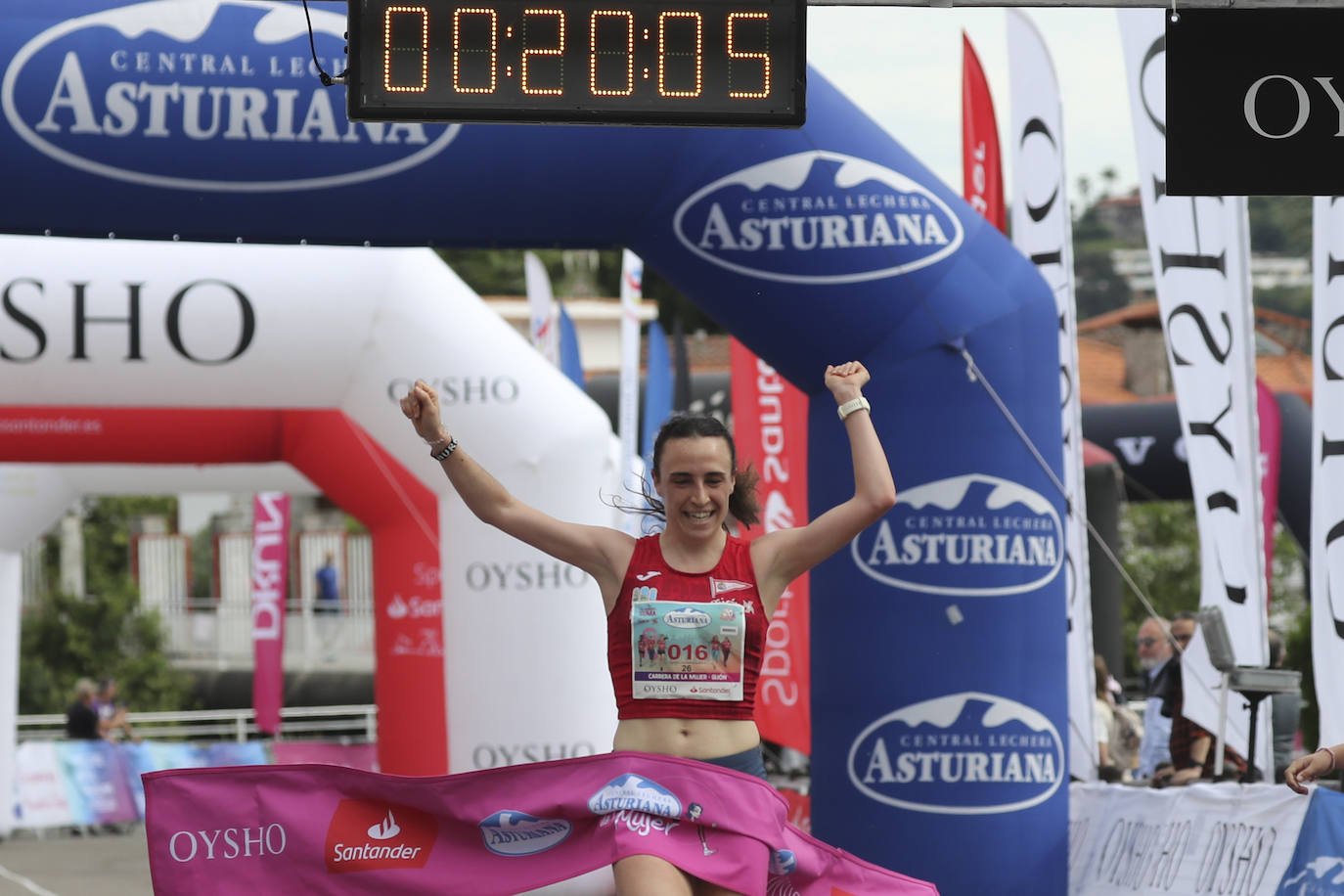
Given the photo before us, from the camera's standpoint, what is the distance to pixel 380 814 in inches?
A: 176

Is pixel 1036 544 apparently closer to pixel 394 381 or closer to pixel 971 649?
pixel 971 649

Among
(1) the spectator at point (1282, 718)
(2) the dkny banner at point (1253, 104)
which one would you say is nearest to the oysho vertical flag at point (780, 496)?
(1) the spectator at point (1282, 718)

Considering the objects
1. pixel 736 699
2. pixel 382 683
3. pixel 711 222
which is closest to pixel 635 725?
pixel 736 699

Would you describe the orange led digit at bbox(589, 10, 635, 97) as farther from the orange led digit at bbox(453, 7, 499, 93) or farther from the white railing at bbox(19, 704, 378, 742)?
the white railing at bbox(19, 704, 378, 742)

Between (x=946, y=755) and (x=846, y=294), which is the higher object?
(x=846, y=294)

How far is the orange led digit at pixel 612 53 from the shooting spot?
18.1 feet

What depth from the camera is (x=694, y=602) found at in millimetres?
4270

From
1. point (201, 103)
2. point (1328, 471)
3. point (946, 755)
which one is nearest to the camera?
point (201, 103)

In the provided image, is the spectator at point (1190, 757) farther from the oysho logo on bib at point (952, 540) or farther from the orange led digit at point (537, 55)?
the orange led digit at point (537, 55)

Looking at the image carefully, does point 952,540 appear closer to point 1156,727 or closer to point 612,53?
point 612,53

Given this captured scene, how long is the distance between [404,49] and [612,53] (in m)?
0.58

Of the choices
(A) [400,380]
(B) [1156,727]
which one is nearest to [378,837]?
(A) [400,380]

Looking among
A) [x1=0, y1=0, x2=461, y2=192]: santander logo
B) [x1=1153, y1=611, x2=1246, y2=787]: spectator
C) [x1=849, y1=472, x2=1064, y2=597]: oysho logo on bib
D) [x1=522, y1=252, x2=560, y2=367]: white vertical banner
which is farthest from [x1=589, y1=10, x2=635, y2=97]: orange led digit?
[x1=522, y1=252, x2=560, y2=367]: white vertical banner

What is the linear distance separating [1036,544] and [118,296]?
485 centimetres
